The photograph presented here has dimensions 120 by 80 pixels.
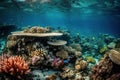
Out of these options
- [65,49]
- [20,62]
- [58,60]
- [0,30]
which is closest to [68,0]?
[0,30]

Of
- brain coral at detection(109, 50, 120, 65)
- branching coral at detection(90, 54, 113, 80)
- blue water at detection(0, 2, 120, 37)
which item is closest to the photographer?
brain coral at detection(109, 50, 120, 65)

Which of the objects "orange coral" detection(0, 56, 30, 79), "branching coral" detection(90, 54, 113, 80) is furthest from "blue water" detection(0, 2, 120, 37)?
"orange coral" detection(0, 56, 30, 79)

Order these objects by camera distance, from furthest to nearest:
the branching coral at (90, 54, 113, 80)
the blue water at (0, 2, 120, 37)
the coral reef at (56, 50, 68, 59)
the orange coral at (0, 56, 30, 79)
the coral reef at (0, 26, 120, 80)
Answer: the blue water at (0, 2, 120, 37) < the coral reef at (56, 50, 68, 59) < the branching coral at (90, 54, 113, 80) < the coral reef at (0, 26, 120, 80) < the orange coral at (0, 56, 30, 79)

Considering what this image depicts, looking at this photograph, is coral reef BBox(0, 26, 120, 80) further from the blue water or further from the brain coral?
the blue water

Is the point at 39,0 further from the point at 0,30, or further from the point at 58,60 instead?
the point at 58,60

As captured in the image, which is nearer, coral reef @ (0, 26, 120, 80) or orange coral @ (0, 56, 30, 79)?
orange coral @ (0, 56, 30, 79)

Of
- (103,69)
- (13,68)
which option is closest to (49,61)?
(13,68)

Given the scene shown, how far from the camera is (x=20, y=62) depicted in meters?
7.38

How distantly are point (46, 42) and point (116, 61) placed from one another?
15.1ft

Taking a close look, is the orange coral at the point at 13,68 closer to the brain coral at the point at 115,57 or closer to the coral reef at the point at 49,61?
the coral reef at the point at 49,61

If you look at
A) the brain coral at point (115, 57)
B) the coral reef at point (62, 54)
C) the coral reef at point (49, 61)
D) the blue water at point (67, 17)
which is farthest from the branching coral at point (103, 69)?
the blue water at point (67, 17)

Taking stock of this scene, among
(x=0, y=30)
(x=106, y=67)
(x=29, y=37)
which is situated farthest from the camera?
(x=0, y=30)

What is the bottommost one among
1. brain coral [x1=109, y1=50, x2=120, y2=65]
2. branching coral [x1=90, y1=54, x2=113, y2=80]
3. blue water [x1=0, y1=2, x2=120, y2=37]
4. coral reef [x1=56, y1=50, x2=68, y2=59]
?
blue water [x1=0, y1=2, x2=120, y2=37]

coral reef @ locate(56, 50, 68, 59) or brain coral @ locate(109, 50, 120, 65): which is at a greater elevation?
brain coral @ locate(109, 50, 120, 65)
